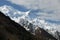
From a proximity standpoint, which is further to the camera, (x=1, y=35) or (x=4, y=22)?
(x=4, y=22)

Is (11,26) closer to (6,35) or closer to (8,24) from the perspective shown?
(8,24)

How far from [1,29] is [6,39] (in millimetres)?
1623

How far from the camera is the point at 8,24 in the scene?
30.9 m

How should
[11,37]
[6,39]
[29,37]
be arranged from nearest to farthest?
[6,39]
[11,37]
[29,37]

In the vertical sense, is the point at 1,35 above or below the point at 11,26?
below

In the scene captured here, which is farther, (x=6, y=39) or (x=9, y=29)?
(x=9, y=29)

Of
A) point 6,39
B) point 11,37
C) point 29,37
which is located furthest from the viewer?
point 29,37

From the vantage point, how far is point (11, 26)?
3109 cm

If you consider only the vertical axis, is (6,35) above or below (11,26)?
below

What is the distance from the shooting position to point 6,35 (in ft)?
93.9

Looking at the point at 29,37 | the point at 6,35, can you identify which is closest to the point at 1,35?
the point at 6,35

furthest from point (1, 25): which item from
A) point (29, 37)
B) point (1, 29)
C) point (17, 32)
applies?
point (29, 37)

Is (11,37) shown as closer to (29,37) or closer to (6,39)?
(6,39)

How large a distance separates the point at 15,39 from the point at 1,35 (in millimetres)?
2402
